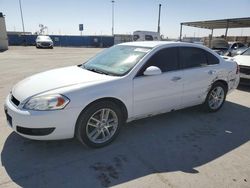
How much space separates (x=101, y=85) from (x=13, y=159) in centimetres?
158

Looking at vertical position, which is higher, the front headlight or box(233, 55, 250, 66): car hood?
the front headlight

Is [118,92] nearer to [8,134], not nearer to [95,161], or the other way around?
[95,161]

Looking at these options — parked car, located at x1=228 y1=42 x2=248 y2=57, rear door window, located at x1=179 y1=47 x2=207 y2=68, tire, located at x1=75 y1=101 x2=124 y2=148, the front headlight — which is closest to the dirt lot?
tire, located at x1=75 y1=101 x2=124 y2=148

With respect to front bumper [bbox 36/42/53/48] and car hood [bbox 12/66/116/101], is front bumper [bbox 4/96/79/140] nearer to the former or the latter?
car hood [bbox 12/66/116/101]

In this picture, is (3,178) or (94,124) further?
(94,124)

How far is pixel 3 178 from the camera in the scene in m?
2.87

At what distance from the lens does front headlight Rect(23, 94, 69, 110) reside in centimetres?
317

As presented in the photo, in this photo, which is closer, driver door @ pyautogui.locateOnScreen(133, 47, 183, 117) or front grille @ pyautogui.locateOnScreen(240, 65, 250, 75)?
driver door @ pyautogui.locateOnScreen(133, 47, 183, 117)

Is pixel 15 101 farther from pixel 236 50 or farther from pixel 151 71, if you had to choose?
pixel 236 50

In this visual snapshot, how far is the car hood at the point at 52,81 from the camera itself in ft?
11.2

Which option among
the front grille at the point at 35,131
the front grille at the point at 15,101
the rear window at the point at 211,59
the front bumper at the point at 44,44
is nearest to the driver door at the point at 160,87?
the rear window at the point at 211,59

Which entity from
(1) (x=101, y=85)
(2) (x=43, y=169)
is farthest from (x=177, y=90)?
(2) (x=43, y=169)

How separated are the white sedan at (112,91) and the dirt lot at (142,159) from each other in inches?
12.8

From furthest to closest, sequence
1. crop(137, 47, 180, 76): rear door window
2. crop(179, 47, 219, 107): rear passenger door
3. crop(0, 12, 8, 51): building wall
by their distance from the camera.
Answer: crop(0, 12, 8, 51): building wall
crop(179, 47, 219, 107): rear passenger door
crop(137, 47, 180, 76): rear door window
